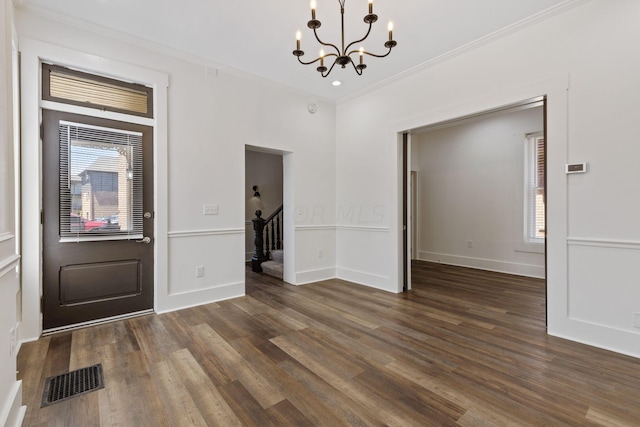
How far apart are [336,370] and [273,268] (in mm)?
3257

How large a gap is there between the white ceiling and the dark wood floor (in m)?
3.03

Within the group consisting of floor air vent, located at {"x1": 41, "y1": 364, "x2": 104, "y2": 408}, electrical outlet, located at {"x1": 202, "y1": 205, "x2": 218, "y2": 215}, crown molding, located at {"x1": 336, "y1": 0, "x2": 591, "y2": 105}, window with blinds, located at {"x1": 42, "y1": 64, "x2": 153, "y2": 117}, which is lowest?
floor air vent, located at {"x1": 41, "y1": 364, "x2": 104, "y2": 408}

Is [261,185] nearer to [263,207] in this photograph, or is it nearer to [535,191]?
[263,207]

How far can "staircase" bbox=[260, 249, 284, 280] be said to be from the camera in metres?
5.17

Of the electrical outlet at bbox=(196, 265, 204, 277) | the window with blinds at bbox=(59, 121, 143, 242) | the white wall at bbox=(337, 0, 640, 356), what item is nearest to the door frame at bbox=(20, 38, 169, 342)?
the window with blinds at bbox=(59, 121, 143, 242)

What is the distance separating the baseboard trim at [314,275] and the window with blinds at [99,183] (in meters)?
2.33

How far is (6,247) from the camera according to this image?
1.58m

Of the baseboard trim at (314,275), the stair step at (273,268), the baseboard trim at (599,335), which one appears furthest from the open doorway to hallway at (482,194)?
the stair step at (273,268)

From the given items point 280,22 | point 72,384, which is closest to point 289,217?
point 280,22

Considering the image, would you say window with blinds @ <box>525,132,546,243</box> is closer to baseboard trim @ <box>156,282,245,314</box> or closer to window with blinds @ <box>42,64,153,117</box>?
baseboard trim @ <box>156,282,245,314</box>

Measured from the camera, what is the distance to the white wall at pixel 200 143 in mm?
2951

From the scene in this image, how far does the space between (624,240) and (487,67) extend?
2105 millimetres

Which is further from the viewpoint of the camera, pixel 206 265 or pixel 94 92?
pixel 206 265

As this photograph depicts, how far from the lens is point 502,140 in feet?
17.9
